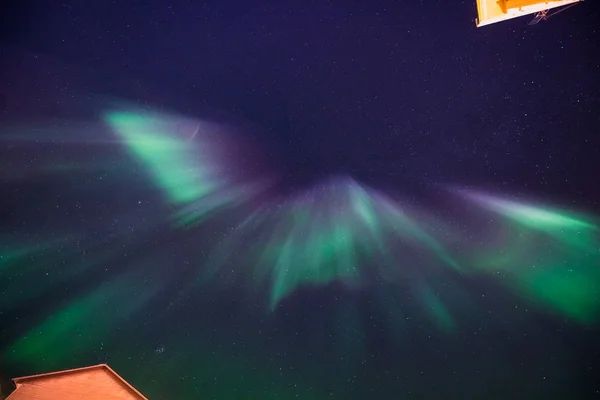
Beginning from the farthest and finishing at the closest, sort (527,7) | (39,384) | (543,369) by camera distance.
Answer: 1. (543,369)
2. (39,384)
3. (527,7)

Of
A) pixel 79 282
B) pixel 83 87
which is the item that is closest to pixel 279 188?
pixel 83 87

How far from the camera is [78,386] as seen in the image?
7.09 feet

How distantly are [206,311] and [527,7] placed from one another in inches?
105

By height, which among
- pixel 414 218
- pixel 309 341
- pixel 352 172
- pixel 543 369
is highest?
pixel 352 172

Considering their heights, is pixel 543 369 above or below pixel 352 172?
below

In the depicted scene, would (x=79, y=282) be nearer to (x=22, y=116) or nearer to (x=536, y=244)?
(x=22, y=116)

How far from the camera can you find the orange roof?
6.91 feet

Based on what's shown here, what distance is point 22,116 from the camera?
89.0 inches

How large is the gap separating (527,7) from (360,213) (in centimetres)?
143

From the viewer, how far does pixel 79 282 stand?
2443 millimetres

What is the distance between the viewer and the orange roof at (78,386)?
211 cm

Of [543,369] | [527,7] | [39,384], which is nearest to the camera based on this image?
[527,7]

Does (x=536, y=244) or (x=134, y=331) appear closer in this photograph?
(x=536, y=244)

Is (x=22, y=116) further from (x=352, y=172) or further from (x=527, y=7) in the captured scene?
(x=527, y=7)
